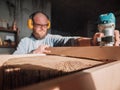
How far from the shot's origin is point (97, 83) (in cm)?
34

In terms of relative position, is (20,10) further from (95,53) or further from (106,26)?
(95,53)

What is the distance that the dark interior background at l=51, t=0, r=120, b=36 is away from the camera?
410 cm

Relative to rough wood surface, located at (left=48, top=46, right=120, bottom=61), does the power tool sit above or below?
above

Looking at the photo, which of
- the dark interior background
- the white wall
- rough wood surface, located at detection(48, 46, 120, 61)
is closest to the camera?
rough wood surface, located at detection(48, 46, 120, 61)

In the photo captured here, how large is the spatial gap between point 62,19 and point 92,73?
5.41 metres

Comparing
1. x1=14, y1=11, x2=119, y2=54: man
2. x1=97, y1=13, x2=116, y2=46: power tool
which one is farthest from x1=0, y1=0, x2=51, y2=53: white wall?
x1=97, y1=13, x2=116, y2=46: power tool

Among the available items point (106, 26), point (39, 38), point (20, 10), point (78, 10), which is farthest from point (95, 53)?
point (78, 10)

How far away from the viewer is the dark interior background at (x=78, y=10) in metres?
4.10

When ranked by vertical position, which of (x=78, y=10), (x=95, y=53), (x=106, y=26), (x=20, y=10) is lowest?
(x=95, y=53)

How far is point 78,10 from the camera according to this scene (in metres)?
4.80

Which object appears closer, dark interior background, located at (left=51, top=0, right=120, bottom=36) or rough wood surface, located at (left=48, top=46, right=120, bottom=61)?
rough wood surface, located at (left=48, top=46, right=120, bottom=61)

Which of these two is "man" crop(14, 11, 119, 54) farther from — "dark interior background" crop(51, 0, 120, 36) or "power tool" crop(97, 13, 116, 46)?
"dark interior background" crop(51, 0, 120, 36)

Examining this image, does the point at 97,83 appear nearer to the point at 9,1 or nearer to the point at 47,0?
the point at 9,1

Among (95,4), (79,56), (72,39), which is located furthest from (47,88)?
(95,4)
